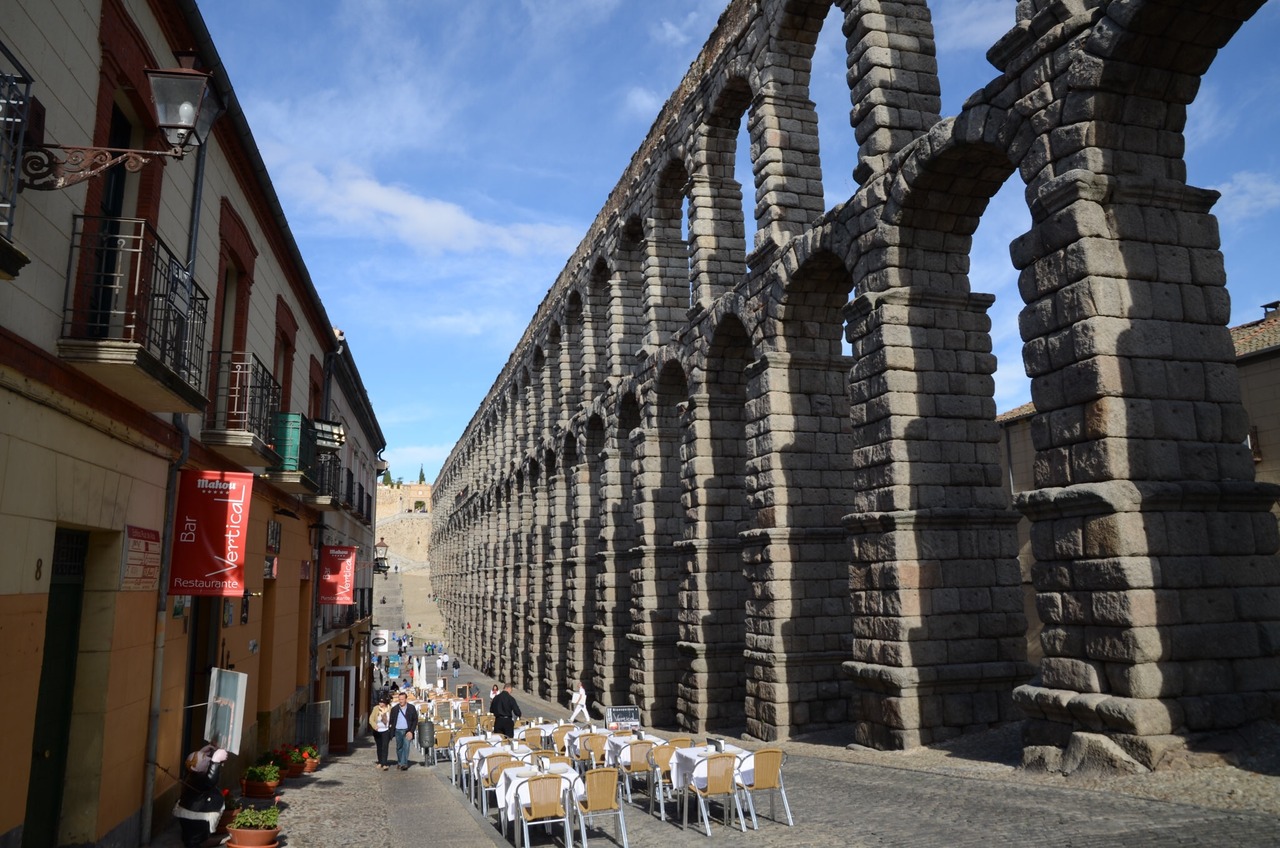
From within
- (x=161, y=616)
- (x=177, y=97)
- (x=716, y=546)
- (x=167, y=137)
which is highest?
(x=177, y=97)

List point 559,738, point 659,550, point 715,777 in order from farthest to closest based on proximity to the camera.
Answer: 1. point 659,550
2. point 559,738
3. point 715,777

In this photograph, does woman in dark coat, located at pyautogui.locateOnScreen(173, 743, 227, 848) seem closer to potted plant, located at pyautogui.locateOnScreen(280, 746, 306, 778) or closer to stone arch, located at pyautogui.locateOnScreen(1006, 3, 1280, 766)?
potted plant, located at pyautogui.locateOnScreen(280, 746, 306, 778)

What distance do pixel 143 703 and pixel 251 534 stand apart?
4.08 metres

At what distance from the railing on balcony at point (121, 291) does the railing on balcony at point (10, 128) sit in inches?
29.6

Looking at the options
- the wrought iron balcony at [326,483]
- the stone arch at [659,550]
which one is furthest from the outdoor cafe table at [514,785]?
the stone arch at [659,550]

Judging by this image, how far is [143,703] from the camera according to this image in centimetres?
816

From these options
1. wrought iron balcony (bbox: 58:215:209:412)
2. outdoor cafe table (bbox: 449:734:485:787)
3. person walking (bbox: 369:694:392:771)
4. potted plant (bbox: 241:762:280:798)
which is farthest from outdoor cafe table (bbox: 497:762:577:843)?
person walking (bbox: 369:694:392:771)

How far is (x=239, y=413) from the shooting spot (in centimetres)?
1046

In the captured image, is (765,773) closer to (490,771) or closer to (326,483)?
(490,771)

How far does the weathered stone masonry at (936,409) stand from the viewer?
7496 mm

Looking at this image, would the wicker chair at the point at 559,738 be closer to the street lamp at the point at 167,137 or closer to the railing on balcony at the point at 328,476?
the railing on balcony at the point at 328,476

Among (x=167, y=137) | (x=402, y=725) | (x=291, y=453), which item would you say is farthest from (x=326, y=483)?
(x=167, y=137)

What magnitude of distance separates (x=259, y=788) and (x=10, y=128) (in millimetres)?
8058

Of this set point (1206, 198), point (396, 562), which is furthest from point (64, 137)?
point (396, 562)
